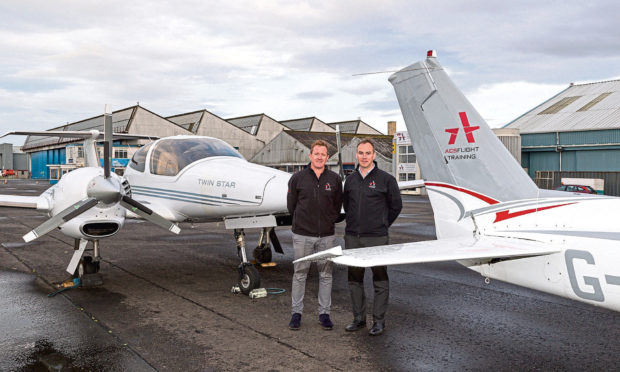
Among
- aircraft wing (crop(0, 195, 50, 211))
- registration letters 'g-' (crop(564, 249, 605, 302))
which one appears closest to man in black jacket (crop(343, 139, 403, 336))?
registration letters 'g-' (crop(564, 249, 605, 302))

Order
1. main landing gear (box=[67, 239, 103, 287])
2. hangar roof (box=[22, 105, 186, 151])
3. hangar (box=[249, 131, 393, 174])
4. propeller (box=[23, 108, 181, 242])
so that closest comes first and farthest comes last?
propeller (box=[23, 108, 181, 242]) → main landing gear (box=[67, 239, 103, 287]) → hangar (box=[249, 131, 393, 174]) → hangar roof (box=[22, 105, 186, 151])

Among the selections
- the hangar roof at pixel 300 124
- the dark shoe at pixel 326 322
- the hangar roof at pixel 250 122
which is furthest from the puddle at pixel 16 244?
the hangar roof at pixel 300 124

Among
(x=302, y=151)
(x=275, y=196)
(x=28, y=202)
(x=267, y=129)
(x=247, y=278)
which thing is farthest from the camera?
(x=267, y=129)

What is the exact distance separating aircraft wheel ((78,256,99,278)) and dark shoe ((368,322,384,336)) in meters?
5.36

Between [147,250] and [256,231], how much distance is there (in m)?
5.01

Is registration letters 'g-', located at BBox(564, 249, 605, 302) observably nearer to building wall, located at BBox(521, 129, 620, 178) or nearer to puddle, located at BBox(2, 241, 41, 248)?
puddle, located at BBox(2, 241, 41, 248)

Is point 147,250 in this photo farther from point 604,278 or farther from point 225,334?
point 604,278

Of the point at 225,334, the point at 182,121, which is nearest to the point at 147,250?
the point at 225,334

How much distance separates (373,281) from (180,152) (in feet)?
15.4

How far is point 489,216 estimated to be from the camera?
471 centimetres

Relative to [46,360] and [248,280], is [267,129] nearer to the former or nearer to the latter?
[248,280]

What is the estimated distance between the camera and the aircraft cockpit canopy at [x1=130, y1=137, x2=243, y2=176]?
8469 mm

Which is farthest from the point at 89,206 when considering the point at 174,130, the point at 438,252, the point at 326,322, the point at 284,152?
the point at 174,130

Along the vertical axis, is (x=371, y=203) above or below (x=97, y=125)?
below
